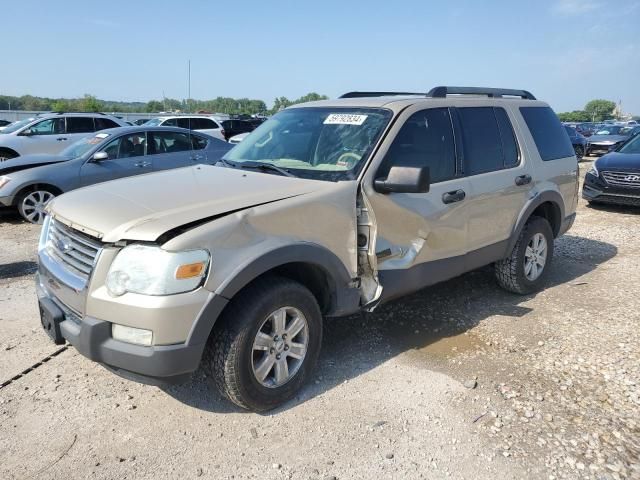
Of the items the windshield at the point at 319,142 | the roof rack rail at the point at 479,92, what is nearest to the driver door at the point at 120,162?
the windshield at the point at 319,142

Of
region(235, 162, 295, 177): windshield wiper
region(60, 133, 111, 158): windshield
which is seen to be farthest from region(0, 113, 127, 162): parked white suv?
region(235, 162, 295, 177): windshield wiper

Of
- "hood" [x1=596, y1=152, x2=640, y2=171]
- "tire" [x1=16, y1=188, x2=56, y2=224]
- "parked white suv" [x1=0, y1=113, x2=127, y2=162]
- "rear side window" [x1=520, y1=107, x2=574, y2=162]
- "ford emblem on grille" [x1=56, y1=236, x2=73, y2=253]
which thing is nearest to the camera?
"ford emblem on grille" [x1=56, y1=236, x2=73, y2=253]

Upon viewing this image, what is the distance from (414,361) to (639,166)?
25.6 ft

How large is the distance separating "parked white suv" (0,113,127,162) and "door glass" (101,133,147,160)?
498 centimetres

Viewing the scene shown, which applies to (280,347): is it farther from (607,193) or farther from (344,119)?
(607,193)

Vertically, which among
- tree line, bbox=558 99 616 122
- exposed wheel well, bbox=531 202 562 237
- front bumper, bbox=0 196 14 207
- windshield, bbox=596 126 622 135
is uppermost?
tree line, bbox=558 99 616 122

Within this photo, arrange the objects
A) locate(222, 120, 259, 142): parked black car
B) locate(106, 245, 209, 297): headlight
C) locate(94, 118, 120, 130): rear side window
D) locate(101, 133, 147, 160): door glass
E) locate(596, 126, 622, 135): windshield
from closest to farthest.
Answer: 1. locate(106, 245, 209, 297): headlight
2. locate(101, 133, 147, 160): door glass
3. locate(94, 118, 120, 130): rear side window
4. locate(222, 120, 259, 142): parked black car
5. locate(596, 126, 622, 135): windshield

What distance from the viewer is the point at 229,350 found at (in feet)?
9.27

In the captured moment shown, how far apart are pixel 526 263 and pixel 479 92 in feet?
5.60

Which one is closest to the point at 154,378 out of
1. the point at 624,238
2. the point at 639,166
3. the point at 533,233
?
the point at 533,233

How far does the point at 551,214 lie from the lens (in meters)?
5.39

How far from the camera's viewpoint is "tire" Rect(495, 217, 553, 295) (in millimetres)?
4902

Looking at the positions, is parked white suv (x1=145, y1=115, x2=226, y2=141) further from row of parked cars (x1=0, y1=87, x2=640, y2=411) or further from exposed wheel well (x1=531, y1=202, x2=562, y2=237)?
row of parked cars (x1=0, y1=87, x2=640, y2=411)

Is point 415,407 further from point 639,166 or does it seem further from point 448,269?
point 639,166
